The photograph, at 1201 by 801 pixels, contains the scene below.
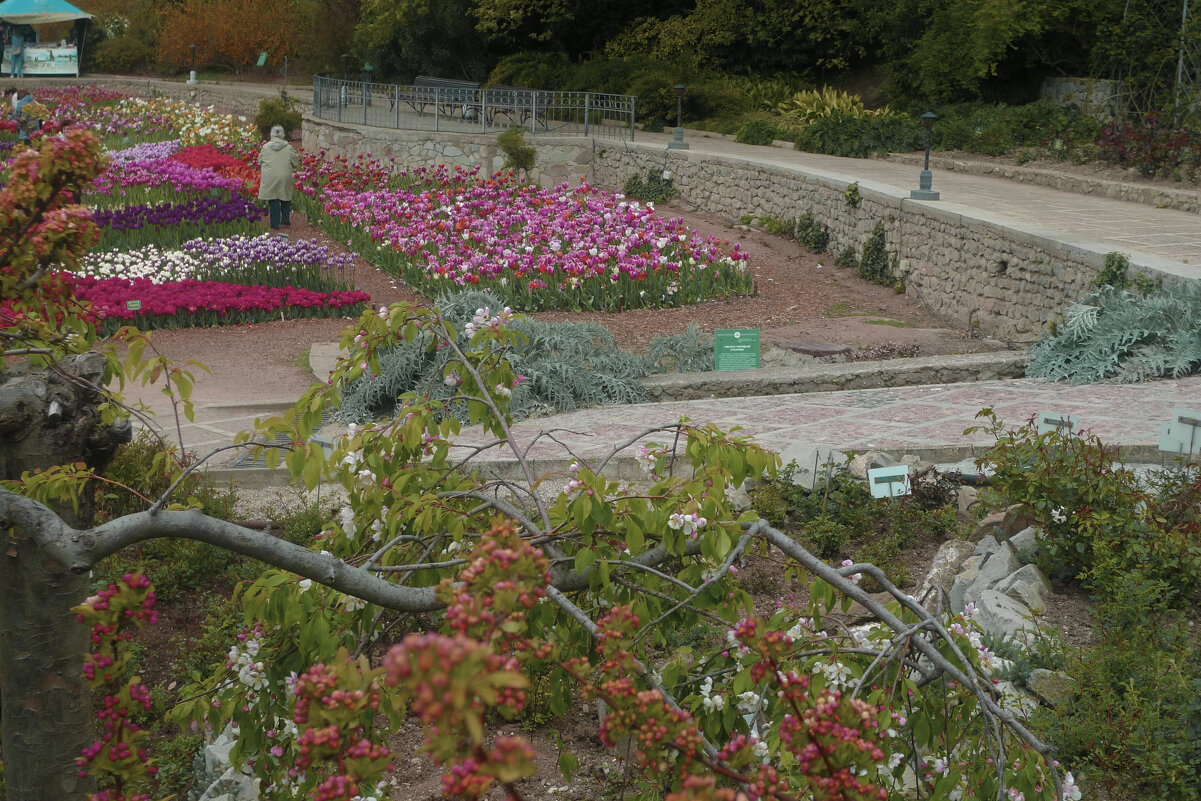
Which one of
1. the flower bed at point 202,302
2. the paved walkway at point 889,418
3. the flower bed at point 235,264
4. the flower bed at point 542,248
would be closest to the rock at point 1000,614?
the paved walkway at point 889,418

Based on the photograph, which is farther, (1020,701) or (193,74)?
(193,74)

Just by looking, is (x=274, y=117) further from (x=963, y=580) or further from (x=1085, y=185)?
(x=963, y=580)

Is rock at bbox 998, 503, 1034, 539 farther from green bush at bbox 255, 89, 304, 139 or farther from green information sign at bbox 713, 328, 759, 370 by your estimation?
green bush at bbox 255, 89, 304, 139

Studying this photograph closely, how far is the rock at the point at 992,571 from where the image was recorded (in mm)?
4582

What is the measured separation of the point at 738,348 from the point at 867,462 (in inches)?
114

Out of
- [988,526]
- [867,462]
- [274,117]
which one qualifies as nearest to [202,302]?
[867,462]

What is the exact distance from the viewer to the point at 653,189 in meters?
18.8

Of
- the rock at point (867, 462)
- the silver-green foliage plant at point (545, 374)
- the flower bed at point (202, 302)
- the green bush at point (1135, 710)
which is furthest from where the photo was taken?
the flower bed at point (202, 302)

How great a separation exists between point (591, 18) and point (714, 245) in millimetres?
15328

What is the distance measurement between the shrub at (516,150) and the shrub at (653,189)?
6.04 feet

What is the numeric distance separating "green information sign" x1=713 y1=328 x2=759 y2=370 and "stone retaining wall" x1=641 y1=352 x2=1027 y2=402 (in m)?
0.23

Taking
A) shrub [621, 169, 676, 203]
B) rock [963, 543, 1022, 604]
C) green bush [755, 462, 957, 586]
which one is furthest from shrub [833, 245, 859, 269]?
rock [963, 543, 1022, 604]

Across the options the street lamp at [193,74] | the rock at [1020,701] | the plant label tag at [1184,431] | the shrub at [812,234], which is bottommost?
the rock at [1020,701]

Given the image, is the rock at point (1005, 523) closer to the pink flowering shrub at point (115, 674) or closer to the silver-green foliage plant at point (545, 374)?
the silver-green foliage plant at point (545, 374)
